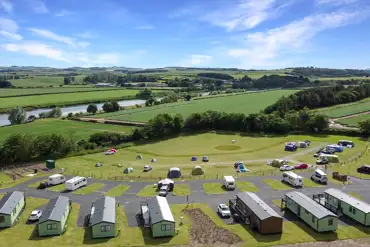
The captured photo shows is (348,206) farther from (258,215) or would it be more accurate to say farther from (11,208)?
(11,208)

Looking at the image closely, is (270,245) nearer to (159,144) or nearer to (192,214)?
(192,214)

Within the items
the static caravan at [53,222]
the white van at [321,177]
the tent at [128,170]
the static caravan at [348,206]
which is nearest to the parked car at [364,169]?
the white van at [321,177]

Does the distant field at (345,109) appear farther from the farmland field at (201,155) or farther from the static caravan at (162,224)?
the static caravan at (162,224)

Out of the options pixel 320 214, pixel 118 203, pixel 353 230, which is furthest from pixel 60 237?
pixel 353 230

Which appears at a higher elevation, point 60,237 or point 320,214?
point 320,214

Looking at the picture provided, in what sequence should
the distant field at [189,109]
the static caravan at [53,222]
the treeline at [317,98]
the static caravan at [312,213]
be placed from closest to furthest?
the static caravan at [312,213]
the static caravan at [53,222]
the treeline at [317,98]
the distant field at [189,109]

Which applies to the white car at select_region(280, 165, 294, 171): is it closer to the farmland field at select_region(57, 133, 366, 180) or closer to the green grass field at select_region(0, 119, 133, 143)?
the farmland field at select_region(57, 133, 366, 180)

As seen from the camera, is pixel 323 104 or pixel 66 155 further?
pixel 323 104
